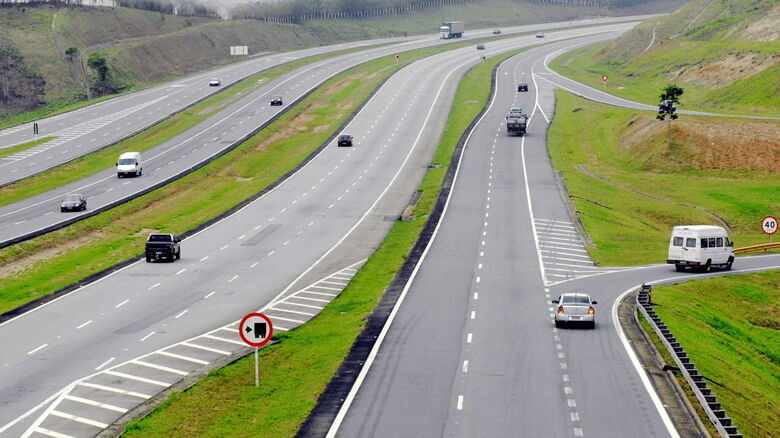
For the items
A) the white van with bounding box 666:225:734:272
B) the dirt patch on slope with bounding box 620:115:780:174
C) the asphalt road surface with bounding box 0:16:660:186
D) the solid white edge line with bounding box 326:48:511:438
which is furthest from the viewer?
the asphalt road surface with bounding box 0:16:660:186

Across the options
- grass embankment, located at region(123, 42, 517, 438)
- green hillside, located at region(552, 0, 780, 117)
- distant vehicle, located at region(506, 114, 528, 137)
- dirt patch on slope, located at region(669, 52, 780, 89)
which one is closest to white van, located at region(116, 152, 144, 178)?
distant vehicle, located at region(506, 114, 528, 137)

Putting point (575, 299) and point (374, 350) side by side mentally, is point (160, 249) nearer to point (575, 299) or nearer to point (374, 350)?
point (374, 350)

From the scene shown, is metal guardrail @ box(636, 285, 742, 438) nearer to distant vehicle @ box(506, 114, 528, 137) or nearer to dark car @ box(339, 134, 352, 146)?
distant vehicle @ box(506, 114, 528, 137)

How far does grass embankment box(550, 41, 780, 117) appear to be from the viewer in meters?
122

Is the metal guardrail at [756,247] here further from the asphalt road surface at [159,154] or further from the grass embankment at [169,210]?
the asphalt road surface at [159,154]

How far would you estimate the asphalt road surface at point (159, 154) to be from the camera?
277 ft

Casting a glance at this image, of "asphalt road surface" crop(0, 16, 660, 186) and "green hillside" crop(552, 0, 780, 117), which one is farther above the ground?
"green hillside" crop(552, 0, 780, 117)

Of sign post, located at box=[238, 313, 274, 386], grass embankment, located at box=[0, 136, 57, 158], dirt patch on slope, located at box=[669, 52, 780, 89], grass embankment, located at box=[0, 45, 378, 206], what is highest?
dirt patch on slope, located at box=[669, 52, 780, 89]

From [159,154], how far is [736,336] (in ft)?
254

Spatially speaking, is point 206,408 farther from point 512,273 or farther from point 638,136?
point 638,136

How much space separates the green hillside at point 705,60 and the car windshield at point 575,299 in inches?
2959

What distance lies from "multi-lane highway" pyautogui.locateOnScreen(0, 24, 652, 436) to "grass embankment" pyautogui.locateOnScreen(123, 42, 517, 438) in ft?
5.80

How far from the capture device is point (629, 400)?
1383 inches

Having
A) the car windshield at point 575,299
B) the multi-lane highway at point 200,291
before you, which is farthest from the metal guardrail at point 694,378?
the multi-lane highway at point 200,291
